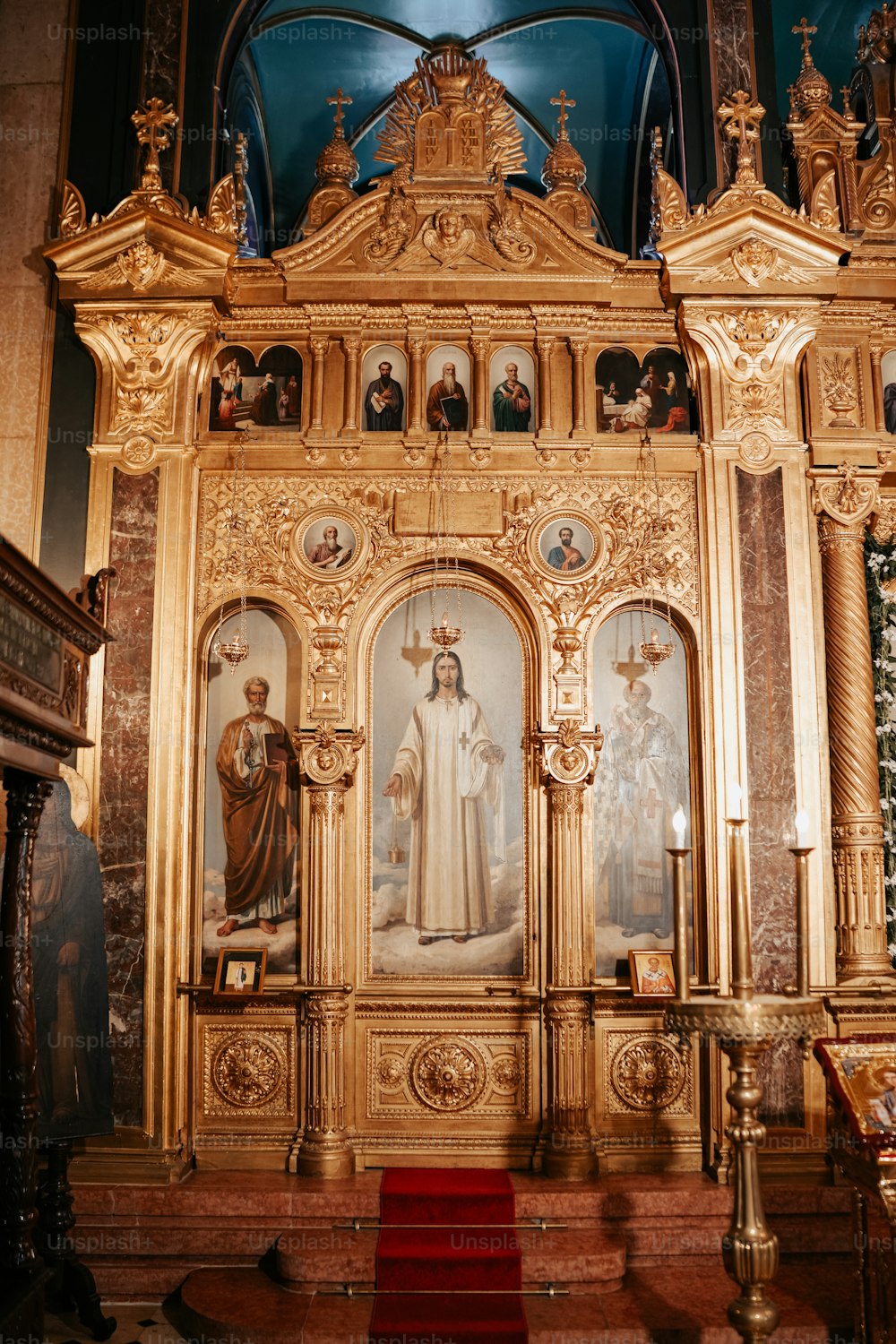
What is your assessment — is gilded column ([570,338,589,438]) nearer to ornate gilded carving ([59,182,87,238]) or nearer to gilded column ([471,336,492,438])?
gilded column ([471,336,492,438])

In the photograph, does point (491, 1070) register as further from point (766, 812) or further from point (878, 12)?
point (878, 12)

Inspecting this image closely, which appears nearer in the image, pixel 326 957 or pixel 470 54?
pixel 326 957

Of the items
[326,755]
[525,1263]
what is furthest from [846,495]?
[525,1263]

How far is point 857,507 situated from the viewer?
29.0ft

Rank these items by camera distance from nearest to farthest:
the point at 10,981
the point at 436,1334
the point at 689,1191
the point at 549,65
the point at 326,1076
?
the point at 10,981 → the point at 436,1334 → the point at 689,1191 → the point at 326,1076 → the point at 549,65

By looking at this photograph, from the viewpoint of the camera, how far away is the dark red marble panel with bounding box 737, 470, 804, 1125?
823 centimetres

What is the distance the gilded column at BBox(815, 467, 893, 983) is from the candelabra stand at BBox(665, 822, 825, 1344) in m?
3.21

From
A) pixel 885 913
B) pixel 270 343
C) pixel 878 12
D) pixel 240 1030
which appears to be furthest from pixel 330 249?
pixel 885 913

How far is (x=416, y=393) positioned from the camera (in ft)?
29.7

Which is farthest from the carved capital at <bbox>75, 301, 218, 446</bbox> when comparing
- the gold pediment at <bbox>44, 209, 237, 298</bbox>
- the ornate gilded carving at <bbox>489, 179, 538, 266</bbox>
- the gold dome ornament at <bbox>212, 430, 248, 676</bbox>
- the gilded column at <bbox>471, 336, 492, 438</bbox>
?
the ornate gilded carving at <bbox>489, 179, 538, 266</bbox>

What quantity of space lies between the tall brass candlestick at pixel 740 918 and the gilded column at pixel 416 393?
4742 millimetres

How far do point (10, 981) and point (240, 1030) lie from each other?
2.97m

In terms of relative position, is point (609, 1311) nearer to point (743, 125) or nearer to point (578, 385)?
point (578, 385)

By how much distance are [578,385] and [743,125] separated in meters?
2.31
